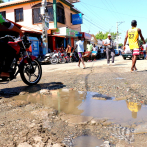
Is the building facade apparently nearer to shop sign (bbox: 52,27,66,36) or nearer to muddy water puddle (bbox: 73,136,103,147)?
shop sign (bbox: 52,27,66,36)

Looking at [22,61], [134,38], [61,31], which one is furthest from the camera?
[61,31]

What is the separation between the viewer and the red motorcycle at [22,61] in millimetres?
3960

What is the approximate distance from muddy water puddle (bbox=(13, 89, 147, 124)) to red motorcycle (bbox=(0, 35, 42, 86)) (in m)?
0.74

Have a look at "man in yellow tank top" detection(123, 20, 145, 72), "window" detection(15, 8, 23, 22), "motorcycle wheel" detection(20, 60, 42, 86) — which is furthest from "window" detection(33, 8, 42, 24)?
"motorcycle wheel" detection(20, 60, 42, 86)

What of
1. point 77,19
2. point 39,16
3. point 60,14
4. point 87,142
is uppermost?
point 60,14

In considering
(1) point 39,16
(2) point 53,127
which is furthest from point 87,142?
(1) point 39,16

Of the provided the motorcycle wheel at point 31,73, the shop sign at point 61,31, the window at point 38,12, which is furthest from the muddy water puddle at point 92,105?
the window at point 38,12

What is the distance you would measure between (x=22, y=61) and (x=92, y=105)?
2079mm

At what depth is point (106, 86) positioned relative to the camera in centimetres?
425

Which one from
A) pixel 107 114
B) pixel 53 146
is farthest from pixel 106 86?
pixel 53 146

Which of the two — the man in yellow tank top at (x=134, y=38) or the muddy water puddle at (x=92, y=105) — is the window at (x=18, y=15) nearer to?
the man in yellow tank top at (x=134, y=38)

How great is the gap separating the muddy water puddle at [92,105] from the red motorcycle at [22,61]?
74 centimetres

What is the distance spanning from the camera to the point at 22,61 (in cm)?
416

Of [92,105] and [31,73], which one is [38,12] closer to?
[31,73]
